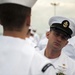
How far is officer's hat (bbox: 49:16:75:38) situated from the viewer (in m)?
3.04

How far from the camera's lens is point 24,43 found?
1877 millimetres

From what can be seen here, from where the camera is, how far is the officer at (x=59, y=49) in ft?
9.25

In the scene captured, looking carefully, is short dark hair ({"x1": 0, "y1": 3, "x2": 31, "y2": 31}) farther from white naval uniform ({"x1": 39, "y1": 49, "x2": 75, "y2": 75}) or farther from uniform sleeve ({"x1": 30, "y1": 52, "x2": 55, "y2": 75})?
white naval uniform ({"x1": 39, "y1": 49, "x2": 75, "y2": 75})

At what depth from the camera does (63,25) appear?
10.3 ft

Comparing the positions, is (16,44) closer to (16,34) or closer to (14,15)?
(16,34)

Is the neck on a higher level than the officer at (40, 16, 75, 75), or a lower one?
higher

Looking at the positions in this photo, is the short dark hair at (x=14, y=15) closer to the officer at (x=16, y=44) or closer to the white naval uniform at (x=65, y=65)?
the officer at (x=16, y=44)

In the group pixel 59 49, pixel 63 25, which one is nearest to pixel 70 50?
pixel 63 25

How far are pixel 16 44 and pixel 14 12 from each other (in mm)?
192

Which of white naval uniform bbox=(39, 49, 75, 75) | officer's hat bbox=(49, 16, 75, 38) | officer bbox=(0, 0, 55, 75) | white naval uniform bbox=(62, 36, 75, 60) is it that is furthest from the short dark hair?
white naval uniform bbox=(62, 36, 75, 60)

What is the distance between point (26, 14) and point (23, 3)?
71mm

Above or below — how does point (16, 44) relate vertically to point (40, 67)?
above

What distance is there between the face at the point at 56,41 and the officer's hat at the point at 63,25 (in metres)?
0.05

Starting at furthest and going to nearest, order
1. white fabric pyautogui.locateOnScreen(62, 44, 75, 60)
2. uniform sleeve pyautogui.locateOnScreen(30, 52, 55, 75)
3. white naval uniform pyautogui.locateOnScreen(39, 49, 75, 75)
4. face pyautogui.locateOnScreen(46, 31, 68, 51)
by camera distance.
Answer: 1. white fabric pyautogui.locateOnScreen(62, 44, 75, 60)
2. face pyautogui.locateOnScreen(46, 31, 68, 51)
3. white naval uniform pyautogui.locateOnScreen(39, 49, 75, 75)
4. uniform sleeve pyautogui.locateOnScreen(30, 52, 55, 75)
